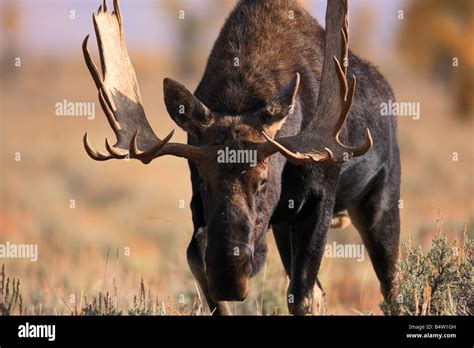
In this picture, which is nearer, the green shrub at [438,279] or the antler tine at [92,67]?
the antler tine at [92,67]

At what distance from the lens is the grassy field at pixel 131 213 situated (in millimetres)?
12789

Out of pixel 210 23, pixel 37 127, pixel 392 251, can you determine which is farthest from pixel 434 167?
pixel 210 23

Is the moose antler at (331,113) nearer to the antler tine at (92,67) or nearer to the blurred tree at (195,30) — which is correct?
the antler tine at (92,67)

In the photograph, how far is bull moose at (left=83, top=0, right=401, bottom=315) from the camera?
9.02m

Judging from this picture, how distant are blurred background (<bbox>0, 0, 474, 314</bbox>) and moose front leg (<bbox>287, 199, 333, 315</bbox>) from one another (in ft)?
1.68

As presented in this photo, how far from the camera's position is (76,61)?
71.1 metres

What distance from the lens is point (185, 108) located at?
940 cm

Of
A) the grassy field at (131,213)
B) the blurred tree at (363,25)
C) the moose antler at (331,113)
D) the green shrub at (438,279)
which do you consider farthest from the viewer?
the blurred tree at (363,25)

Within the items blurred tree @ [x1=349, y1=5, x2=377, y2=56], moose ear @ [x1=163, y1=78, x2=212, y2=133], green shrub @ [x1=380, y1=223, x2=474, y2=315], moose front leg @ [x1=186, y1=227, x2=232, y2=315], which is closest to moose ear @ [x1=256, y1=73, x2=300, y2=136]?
moose ear @ [x1=163, y1=78, x2=212, y2=133]

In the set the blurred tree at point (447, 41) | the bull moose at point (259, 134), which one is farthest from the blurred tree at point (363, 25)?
the bull moose at point (259, 134)

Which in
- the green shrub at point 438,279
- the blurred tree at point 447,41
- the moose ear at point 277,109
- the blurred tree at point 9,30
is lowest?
the green shrub at point 438,279

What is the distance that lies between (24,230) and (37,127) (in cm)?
1828
